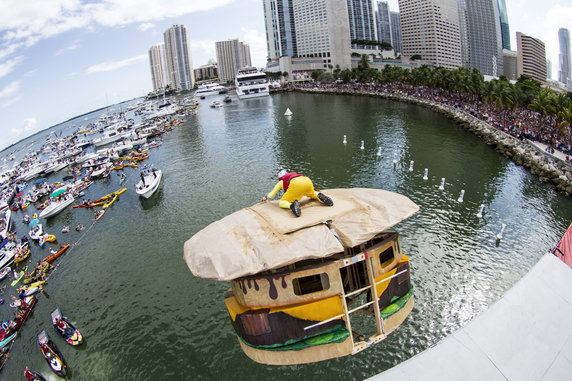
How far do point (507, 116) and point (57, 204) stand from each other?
82.2m

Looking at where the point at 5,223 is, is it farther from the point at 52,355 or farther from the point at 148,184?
the point at 52,355

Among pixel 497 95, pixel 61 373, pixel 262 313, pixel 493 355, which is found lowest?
pixel 61 373

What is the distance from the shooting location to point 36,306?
2973 centimetres

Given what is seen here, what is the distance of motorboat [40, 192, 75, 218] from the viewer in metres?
49.9

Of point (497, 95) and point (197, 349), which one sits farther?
point (497, 95)

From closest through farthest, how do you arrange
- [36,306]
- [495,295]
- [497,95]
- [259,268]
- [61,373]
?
[259,268]
[61,373]
[495,295]
[36,306]
[497,95]

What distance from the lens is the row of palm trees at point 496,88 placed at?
5309 cm

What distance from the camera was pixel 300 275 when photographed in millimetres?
10906

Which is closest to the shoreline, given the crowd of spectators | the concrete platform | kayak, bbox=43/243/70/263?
the crowd of spectators

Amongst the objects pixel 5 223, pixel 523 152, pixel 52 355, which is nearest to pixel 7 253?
pixel 5 223

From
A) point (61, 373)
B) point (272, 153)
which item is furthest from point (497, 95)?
point (61, 373)

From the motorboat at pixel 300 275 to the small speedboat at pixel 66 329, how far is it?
1823cm

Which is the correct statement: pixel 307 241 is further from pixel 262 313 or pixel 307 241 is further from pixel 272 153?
pixel 272 153

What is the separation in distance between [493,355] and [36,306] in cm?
3402
